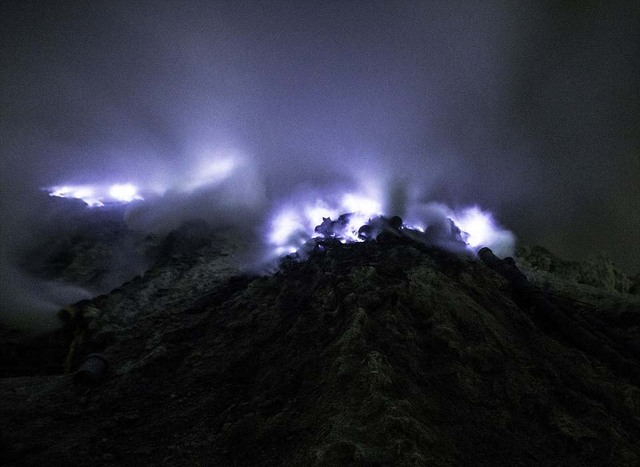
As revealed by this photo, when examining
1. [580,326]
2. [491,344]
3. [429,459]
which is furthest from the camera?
[580,326]

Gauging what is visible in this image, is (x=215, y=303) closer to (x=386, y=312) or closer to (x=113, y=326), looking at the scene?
(x=113, y=326)

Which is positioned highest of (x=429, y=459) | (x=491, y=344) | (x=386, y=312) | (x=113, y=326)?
(x=113, y=326)

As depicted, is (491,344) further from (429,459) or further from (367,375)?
(429,459)

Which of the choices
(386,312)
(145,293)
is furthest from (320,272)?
(145,293)

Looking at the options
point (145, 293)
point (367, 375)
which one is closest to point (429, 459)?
point (367, 375)

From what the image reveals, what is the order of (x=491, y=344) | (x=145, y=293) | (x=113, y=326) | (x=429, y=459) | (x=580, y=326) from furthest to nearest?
(x=145, y=293)
(x=580, y=326)
(x=113, y=326)
(x=491, y=344)
(x=429, y=459)

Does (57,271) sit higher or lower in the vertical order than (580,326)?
higher

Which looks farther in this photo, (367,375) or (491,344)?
(491,344)
